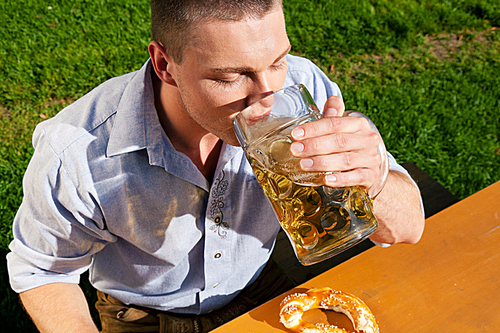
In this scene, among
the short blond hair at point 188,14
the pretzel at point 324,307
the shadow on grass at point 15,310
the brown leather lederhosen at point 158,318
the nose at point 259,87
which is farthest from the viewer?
the shadow on grass at point 15,310

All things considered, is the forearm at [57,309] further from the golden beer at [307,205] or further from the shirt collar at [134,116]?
the golden beer at [307,205]

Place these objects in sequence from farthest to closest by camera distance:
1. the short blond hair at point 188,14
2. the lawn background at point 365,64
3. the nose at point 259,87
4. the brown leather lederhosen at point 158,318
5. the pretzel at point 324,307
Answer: the lawn background at point 365,64 < the brown leather lederhosen at point 158,318 < the pretzel at point 324,307 < the nose at point 259,87 < the short blond hair at point 188,14

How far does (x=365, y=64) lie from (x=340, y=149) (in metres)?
3.99

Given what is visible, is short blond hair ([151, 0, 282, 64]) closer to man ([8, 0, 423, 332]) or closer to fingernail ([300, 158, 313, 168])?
man ([8, 0, 423, 332])

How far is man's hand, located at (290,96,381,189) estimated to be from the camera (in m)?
1.23

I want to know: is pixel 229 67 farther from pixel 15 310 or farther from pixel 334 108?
pixel 15 310

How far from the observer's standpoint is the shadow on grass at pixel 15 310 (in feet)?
9.56

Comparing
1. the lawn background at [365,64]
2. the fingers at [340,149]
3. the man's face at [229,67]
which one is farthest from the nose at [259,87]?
the lawn background at [365,64]

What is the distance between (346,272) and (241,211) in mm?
575

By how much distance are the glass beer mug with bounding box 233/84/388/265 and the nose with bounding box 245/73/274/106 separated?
0.19 metres

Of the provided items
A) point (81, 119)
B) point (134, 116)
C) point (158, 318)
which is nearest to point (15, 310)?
point (158, 318)

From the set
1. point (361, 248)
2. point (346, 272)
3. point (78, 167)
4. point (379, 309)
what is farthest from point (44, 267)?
point (361, 248)

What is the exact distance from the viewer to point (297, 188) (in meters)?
1.32

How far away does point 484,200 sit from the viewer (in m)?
2.07
